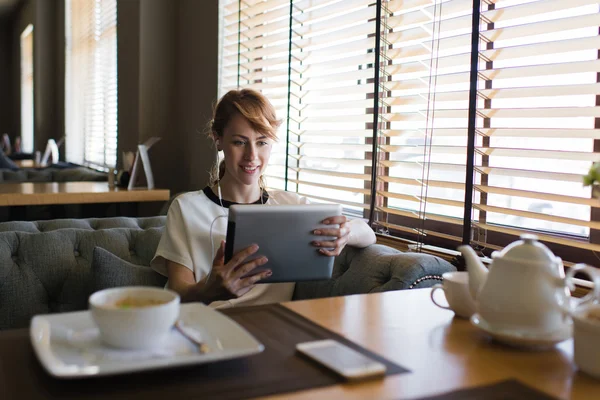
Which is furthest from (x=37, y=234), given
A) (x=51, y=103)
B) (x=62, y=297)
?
(x=51, y=103)

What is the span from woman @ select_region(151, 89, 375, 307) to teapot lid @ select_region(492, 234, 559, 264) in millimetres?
565

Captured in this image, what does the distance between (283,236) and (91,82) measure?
5207 millimetres

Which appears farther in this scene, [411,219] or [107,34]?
[107,34]

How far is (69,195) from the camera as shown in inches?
136

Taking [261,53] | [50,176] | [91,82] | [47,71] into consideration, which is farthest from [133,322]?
[47,71]

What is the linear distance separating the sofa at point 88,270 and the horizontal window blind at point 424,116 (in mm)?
350

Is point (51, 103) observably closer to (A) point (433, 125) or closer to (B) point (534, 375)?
(A) point (433, 125)

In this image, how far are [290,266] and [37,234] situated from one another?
0.90 metres

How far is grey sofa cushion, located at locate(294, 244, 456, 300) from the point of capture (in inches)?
65.8

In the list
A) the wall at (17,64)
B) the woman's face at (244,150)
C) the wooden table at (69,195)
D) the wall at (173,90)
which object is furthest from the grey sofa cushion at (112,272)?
the wall at (17,64)

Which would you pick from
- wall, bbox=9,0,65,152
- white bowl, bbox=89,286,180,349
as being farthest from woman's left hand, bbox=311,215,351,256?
wall, bbox=9,0,65,152

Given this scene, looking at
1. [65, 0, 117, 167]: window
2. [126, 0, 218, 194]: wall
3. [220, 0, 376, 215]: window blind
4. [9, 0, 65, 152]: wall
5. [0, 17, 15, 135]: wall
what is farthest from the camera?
[0, 17, 15, 135]: wall

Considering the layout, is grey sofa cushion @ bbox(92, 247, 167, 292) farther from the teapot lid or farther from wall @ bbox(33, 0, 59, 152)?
wall @ bbox(33, 0, 59, 152)

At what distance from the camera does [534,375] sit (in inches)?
35.4
